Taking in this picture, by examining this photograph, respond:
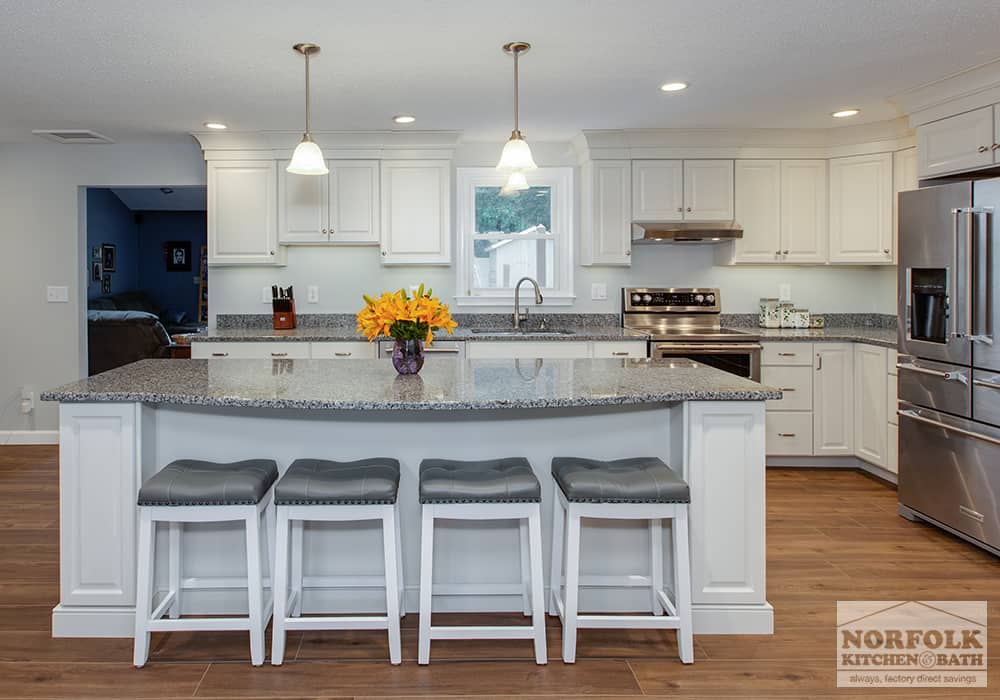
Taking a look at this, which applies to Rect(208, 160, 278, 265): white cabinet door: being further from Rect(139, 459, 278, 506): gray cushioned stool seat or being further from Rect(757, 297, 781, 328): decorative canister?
Rect(757, 297, 781, 328): decorative canister

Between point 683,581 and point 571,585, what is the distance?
Answer: 34cm

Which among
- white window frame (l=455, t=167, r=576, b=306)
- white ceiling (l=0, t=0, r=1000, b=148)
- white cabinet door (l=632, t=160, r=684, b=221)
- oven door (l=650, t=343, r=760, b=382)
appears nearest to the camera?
white ceiling (l=0, t=0, r=1000, b=148)

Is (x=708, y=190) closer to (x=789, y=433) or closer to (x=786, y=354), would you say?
(x=786, y=354)

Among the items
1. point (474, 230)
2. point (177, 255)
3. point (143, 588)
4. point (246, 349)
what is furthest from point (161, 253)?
point (143, 588)

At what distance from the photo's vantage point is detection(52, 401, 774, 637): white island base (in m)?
2.60

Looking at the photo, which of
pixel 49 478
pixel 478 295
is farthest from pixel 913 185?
pixel 49 478

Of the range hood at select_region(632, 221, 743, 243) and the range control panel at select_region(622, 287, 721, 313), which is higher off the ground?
the range hood at select_region(632, 221, 743, 243)

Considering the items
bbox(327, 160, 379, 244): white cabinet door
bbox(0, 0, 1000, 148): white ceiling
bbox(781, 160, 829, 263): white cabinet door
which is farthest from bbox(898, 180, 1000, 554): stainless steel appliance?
bbox(327, 160, 379, 244): white cabinet door

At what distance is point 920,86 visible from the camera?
13.2 feet

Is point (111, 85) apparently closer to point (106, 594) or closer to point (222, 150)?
point (222, 150)

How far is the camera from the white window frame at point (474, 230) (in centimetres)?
552

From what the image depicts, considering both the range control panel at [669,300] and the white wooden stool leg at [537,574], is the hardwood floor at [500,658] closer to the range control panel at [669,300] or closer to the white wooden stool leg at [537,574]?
the white wooden stool leg at [537,574]

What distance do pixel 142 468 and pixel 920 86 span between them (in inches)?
159

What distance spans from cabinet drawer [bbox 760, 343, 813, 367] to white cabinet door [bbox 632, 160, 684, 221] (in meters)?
1.04
